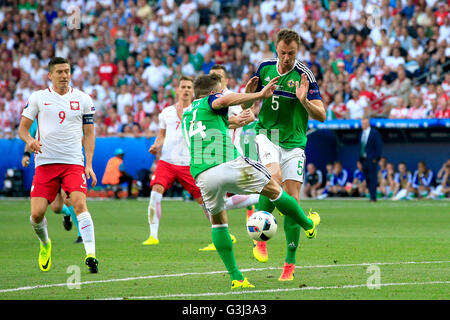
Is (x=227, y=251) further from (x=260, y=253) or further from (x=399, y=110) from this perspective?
(x=399, y=110)

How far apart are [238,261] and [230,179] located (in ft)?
9.12

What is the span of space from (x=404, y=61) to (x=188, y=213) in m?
9.41

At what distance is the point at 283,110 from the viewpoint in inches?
366

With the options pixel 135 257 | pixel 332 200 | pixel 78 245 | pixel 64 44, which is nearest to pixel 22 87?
pixel 64 44

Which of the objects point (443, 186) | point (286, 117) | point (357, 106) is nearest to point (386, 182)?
point (443, 186)

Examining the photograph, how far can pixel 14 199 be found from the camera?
2747 cm

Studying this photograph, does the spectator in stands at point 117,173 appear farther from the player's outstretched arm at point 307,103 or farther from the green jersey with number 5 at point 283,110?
the player's outstretched arm at point 307,103

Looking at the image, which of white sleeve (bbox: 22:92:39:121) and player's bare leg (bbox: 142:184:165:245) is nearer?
white sleeve (bbox: 22:92:39:121)

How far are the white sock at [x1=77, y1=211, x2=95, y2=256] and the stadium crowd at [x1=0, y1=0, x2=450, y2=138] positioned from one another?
1592cm

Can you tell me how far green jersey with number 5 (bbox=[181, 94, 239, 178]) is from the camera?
796 centimetres

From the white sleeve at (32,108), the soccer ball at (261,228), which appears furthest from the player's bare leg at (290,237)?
the white sleeve at (32,108)

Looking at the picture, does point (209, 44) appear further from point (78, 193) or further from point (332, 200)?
point (78, 193)

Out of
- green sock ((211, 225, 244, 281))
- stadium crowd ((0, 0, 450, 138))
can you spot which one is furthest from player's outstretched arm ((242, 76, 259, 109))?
stadium crowd ((0, 0, 450, 138))

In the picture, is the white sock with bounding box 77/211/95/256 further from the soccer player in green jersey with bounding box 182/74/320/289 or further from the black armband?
the soccer player in green jersey with bounding box 182/74/320/289
